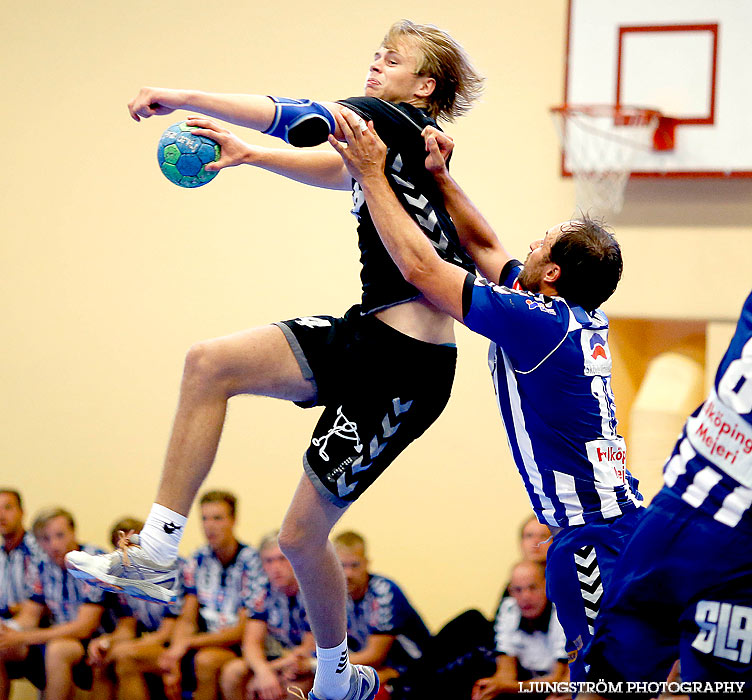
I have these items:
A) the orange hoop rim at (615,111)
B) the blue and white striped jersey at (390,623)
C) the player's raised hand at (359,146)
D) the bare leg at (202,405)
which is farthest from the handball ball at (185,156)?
the orange hoop rim at (615,111)

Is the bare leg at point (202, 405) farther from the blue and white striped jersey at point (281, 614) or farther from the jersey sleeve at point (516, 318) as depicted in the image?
the blue and white striped jersey at point (281, 614)

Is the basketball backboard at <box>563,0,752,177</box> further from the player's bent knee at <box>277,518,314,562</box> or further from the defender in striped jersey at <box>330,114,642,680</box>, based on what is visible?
the player's bent knee at <box>277,518,314,562</box>

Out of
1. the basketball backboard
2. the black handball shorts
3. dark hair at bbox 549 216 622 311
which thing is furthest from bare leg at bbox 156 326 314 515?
the basketball backboard

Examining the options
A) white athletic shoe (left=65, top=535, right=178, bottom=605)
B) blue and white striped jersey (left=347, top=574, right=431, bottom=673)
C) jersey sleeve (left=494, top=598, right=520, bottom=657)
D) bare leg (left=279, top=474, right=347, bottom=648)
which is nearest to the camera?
white athletic shoe (left=65, top=535, right=178, bottom=605)

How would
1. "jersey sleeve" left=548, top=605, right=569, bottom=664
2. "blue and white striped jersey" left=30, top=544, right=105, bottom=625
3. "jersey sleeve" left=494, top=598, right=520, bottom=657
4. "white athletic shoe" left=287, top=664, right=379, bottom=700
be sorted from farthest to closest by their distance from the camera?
"blue and white striped jersey" left=30, top=544, right=105, bottom=625 < "jersey sleeve" left=494, top=598, right=520, bottom=657 < "jersey sleeve" left=548, top=605, right=569, bottom=664 < "white athletic shoe" left=287, top=664, right=379, bottom=700

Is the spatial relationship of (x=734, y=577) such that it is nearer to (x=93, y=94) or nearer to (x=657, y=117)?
(x=657, y=117)

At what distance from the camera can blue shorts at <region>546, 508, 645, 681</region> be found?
138 inches

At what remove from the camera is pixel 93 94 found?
883 centimetres

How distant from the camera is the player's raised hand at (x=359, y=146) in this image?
3.45 meters

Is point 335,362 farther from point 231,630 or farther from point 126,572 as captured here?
point 231,630

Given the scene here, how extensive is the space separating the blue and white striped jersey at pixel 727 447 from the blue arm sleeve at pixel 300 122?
4.67 ft

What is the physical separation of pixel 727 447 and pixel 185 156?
6.17ft

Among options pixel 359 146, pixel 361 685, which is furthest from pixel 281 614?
pixel 359 146

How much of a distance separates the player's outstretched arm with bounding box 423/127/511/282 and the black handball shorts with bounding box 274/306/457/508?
22.0 inches
